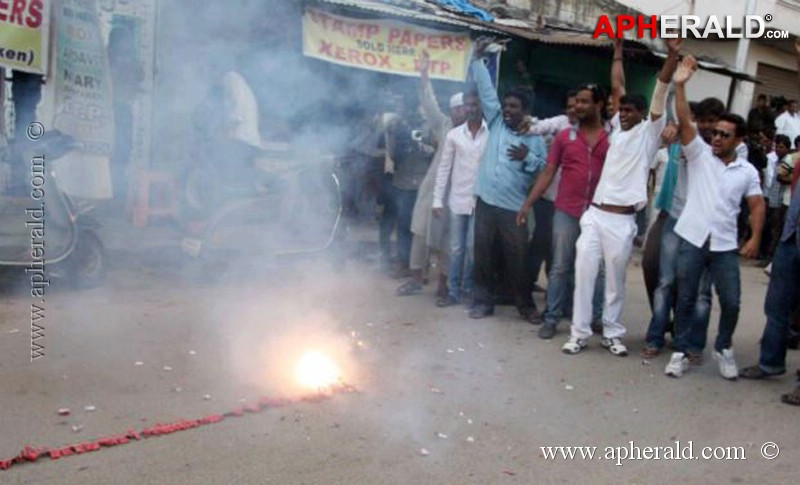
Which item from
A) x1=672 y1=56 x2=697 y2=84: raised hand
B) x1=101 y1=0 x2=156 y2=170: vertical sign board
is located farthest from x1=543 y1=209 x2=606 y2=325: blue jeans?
x1=101 y1=0 x2=156 y2=170: vertical sign board

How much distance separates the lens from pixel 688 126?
412cm

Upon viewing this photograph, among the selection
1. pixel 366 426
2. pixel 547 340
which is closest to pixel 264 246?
pixel 547 340

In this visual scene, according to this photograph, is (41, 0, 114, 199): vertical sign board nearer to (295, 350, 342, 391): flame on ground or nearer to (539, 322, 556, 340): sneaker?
(295, 350, 342, 391): flame on ground

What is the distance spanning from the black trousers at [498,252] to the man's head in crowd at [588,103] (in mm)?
836

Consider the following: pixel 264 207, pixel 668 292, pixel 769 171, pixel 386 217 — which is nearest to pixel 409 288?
pixel 386 217

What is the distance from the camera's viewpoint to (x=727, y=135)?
13.6ft

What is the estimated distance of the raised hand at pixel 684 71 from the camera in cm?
407

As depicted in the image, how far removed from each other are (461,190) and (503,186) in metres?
0.42

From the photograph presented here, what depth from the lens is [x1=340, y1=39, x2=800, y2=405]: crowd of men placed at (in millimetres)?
4227

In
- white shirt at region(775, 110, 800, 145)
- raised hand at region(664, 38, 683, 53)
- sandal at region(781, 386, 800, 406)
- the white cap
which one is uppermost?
raised hand at region(664, 38, 683, 53)

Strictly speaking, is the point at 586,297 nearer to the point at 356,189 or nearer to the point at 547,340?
the point at 547,340

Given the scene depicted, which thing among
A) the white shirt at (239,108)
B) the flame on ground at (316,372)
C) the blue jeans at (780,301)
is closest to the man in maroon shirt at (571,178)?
the blue jeans at (780,301)

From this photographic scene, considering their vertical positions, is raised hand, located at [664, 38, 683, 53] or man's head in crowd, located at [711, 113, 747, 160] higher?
raised hand, located at [664, 38, 683, 53]

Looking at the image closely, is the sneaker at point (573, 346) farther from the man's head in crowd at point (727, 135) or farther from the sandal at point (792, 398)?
the man's head in crowd at point (727, 135)
